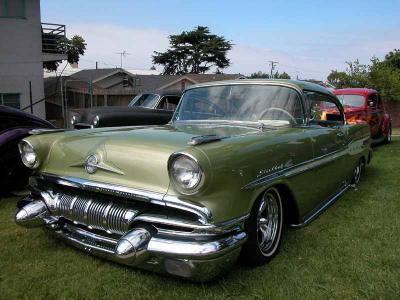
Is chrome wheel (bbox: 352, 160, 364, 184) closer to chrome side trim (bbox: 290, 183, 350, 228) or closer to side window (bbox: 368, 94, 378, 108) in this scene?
chrome side trim (bbox: 290, 183, 350, 228)

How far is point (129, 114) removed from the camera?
7.95 m

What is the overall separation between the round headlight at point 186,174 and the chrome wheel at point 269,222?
→ 82cm

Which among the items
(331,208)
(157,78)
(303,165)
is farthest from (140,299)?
(157,78)

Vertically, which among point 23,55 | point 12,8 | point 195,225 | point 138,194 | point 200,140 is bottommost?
point 195,225

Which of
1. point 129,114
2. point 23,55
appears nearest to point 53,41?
point 23,55

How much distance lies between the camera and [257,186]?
3.11 meters

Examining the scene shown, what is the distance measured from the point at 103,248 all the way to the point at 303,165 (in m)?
1.84

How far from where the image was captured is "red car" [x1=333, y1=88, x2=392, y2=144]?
410 inches

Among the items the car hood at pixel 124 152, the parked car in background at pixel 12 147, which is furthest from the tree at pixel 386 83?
the car hood at pixel 124 152

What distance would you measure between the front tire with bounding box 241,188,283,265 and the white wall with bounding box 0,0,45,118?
572 inches

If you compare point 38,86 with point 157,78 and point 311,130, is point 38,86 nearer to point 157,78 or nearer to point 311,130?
point 311,130

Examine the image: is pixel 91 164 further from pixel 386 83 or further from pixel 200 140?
pixel 386 83

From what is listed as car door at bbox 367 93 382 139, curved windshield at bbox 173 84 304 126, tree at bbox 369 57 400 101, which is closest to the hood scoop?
curved windshield at bbox 173 84 304 126

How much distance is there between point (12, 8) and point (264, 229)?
1538 cm
